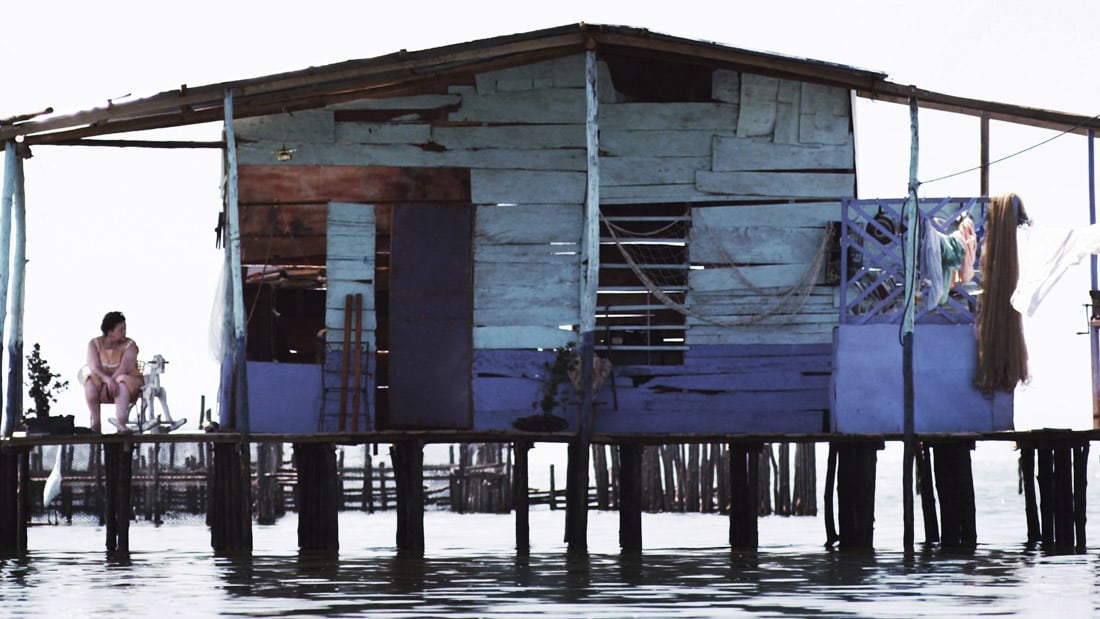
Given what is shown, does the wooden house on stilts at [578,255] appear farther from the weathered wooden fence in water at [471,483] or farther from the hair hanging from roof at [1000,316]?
the weathered wooden fence in water at [471,483]

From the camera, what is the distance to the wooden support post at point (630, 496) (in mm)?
24156

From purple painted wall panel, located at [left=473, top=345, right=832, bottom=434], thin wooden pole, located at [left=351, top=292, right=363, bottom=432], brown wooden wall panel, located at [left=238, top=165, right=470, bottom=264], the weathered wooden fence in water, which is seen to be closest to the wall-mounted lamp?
brown wooden wall panel, located at [left=238, top=165, right=470, bottom=264]

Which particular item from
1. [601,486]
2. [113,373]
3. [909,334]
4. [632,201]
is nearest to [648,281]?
[632,201]

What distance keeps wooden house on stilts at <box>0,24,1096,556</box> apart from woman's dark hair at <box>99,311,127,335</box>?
4.36 feet

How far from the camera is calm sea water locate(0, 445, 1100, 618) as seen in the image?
14617 millimetres

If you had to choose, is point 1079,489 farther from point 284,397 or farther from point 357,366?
point 284,397

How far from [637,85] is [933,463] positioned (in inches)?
264

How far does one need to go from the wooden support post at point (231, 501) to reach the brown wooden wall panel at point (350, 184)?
10.7 feet

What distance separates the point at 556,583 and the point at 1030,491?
31.3ft

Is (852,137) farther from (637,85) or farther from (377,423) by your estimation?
(377,423)

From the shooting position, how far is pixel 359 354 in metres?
22.4

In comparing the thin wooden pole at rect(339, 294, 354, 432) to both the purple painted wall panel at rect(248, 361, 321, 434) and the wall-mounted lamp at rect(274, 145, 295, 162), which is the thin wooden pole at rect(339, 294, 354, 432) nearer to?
the purple painted wall panel at rect(248, 361, 321, 434)

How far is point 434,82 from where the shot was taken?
22.3m

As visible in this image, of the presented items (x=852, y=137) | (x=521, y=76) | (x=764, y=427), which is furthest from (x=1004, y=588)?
(x=521, y=76)
